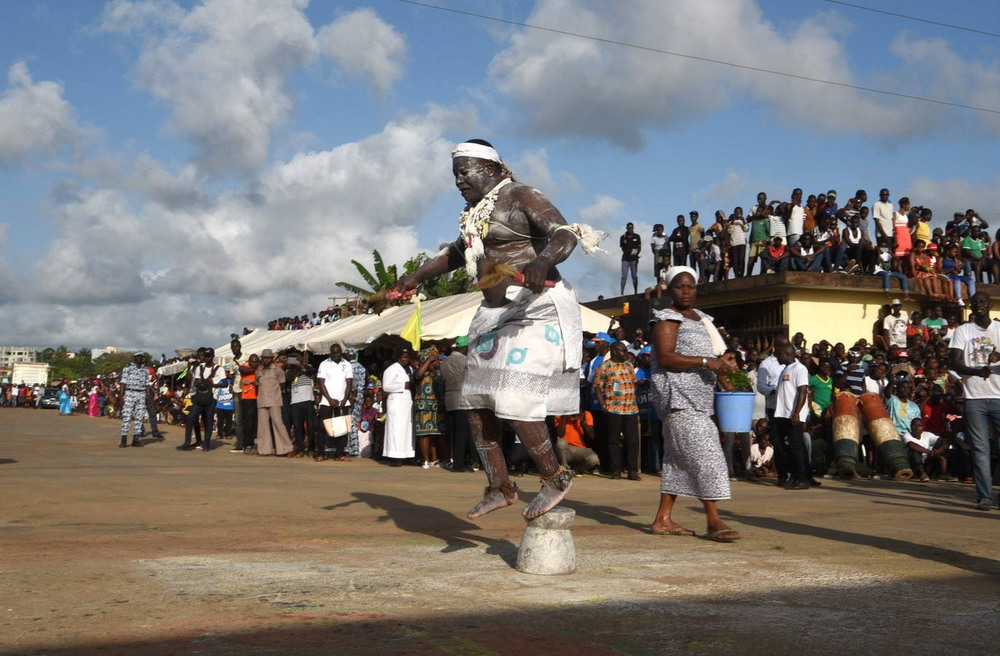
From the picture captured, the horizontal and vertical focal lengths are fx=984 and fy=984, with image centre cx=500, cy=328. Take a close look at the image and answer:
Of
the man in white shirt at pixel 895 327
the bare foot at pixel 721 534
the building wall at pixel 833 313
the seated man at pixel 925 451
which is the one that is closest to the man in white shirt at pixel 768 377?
the seated man at pixel 925 451

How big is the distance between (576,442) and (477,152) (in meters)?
8.50

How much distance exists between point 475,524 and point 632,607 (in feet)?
9.90

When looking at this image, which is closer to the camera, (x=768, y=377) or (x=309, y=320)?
(x=768, y=377)

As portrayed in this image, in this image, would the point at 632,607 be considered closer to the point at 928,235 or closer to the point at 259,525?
the point at 259,525

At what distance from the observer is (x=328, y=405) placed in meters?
16.3

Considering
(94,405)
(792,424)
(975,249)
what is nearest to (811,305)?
(975,249)

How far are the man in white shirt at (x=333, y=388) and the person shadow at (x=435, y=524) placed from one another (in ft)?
22.9

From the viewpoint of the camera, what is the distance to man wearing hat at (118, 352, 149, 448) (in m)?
19.1

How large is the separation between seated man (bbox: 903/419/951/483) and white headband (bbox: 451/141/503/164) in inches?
388

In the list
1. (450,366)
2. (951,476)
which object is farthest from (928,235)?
(450,366)

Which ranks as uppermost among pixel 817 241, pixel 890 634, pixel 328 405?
pixel 817 241

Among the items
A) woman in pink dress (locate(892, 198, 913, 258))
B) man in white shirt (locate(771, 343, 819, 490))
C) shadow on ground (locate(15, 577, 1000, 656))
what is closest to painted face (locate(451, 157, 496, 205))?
shadow on ground (locate(15, 577, 1000, 656))

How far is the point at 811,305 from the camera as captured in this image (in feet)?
64.4

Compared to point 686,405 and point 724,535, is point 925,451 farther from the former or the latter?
point 724,535
